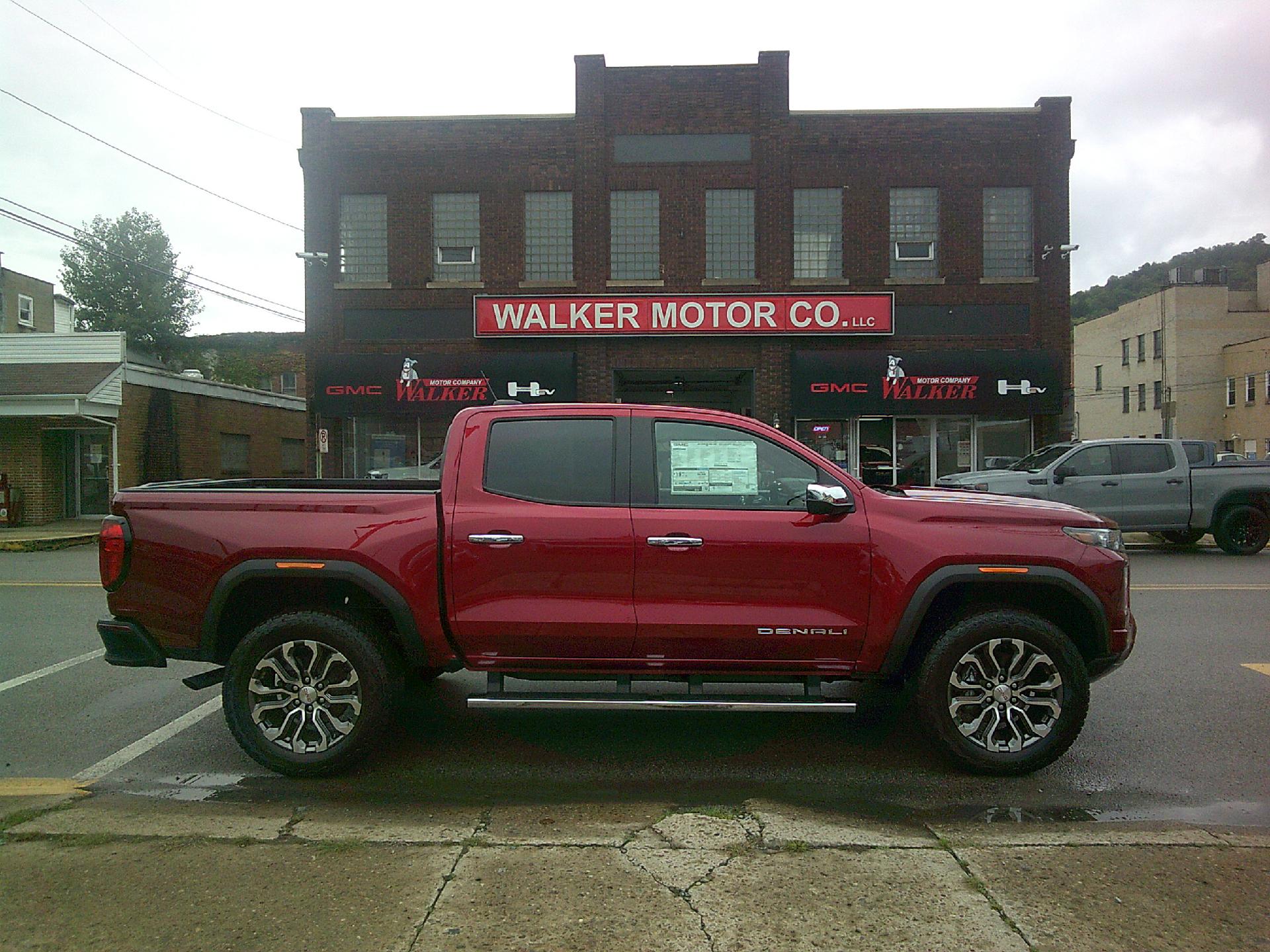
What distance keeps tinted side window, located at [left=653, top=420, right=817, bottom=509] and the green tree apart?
143 feet

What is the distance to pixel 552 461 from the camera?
476 centimetres

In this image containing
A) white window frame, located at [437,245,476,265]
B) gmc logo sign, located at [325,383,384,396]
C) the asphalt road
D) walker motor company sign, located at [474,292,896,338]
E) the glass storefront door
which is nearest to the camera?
the asphalt road

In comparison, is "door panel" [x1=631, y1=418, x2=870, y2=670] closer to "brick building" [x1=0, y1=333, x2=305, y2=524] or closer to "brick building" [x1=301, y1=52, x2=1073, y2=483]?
"brick building" [x1=301, y1=52, x2=1073, y2=483]

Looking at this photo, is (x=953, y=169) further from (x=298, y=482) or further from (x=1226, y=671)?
(x=298, y=482)

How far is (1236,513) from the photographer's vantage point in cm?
1357

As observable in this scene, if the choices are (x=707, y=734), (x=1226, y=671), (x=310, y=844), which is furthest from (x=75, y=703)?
(x=1226, y=671)

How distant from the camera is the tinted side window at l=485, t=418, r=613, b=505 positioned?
15.3 ft

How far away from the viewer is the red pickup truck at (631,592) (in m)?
4.48

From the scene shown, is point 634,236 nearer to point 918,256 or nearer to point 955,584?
point 918,256

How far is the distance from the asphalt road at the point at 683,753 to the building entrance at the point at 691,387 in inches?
598

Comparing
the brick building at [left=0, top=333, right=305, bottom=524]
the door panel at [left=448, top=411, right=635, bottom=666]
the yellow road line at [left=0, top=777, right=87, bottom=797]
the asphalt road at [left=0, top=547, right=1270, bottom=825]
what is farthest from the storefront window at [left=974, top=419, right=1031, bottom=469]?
the brick building at [left=0, top=333, right=305, bottom=524]

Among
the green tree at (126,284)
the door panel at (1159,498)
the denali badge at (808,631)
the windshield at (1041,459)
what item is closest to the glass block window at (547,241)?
the windshield at (1041,459)

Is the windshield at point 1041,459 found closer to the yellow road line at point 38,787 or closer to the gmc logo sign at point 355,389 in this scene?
the yellow road line at point 38,787

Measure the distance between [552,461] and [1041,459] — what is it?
12.1m
